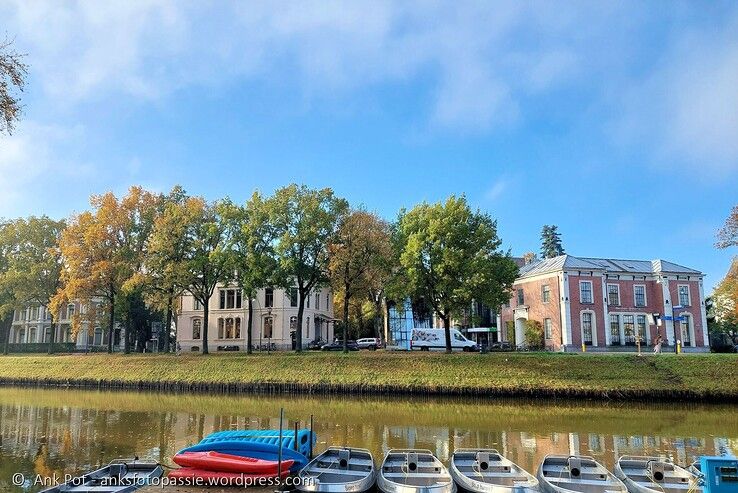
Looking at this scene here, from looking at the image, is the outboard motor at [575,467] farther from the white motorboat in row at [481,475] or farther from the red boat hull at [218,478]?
the red boat hull at [218,478]

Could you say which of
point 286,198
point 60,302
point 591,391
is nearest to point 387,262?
point 286,198

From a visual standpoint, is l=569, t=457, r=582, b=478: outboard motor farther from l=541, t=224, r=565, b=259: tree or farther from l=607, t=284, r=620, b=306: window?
l=541, t=224, r=565, b=259: tree

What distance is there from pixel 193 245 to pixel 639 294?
4333cm

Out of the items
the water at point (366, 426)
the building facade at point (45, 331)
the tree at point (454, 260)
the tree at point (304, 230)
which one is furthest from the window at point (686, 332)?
the building facade at point (45, 331)

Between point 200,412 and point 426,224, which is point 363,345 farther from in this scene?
point 200,412

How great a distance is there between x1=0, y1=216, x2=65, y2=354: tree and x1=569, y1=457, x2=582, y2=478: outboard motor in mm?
54417

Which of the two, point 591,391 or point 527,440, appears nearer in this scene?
point 527,440

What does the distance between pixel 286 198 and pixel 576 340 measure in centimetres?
2996

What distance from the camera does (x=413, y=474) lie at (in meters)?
13.4

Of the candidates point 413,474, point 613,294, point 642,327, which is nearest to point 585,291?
point 613,294

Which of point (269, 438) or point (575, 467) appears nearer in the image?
point (575, 467)

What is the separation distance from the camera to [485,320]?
217 feet

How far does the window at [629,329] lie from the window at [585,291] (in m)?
4.37

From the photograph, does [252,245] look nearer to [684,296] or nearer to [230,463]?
[230,463]
